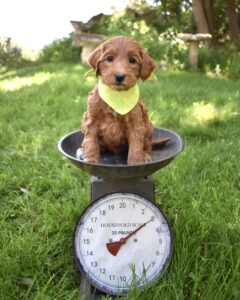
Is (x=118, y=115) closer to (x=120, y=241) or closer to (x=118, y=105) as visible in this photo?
(x=118, y=105)

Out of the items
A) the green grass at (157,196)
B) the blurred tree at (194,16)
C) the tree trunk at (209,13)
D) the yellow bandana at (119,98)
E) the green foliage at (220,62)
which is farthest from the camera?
the tree trunk at (209,13)

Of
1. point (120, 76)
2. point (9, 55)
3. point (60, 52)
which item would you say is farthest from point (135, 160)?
point (9, 55)

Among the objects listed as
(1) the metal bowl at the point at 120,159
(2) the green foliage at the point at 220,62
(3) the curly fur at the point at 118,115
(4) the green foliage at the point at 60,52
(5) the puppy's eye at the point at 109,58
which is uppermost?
(5) the puppy's eye at the point at 109,58

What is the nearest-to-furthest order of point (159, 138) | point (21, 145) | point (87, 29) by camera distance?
point (159, 138)
point (21, 145)
point (87, 29)

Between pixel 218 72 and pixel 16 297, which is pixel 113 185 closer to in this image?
pixel 16 297

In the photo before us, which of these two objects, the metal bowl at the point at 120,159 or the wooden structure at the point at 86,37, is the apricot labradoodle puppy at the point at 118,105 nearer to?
the metal bowl at the point at 120,159

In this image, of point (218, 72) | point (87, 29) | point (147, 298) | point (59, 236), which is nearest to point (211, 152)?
point (59, 236)

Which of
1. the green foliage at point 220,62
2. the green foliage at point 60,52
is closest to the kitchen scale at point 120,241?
the green foliage at point 220,62

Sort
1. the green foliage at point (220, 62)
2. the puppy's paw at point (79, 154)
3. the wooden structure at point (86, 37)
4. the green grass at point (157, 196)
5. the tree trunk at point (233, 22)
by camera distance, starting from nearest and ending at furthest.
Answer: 1. the puppy's paw at point (79, 154)
2. the green grass at point (157, 196)
3. the green foliage at point (220, 62)
4. the wooden structure at point (86, 37)
5. the tree trunk at point (233, 22)
